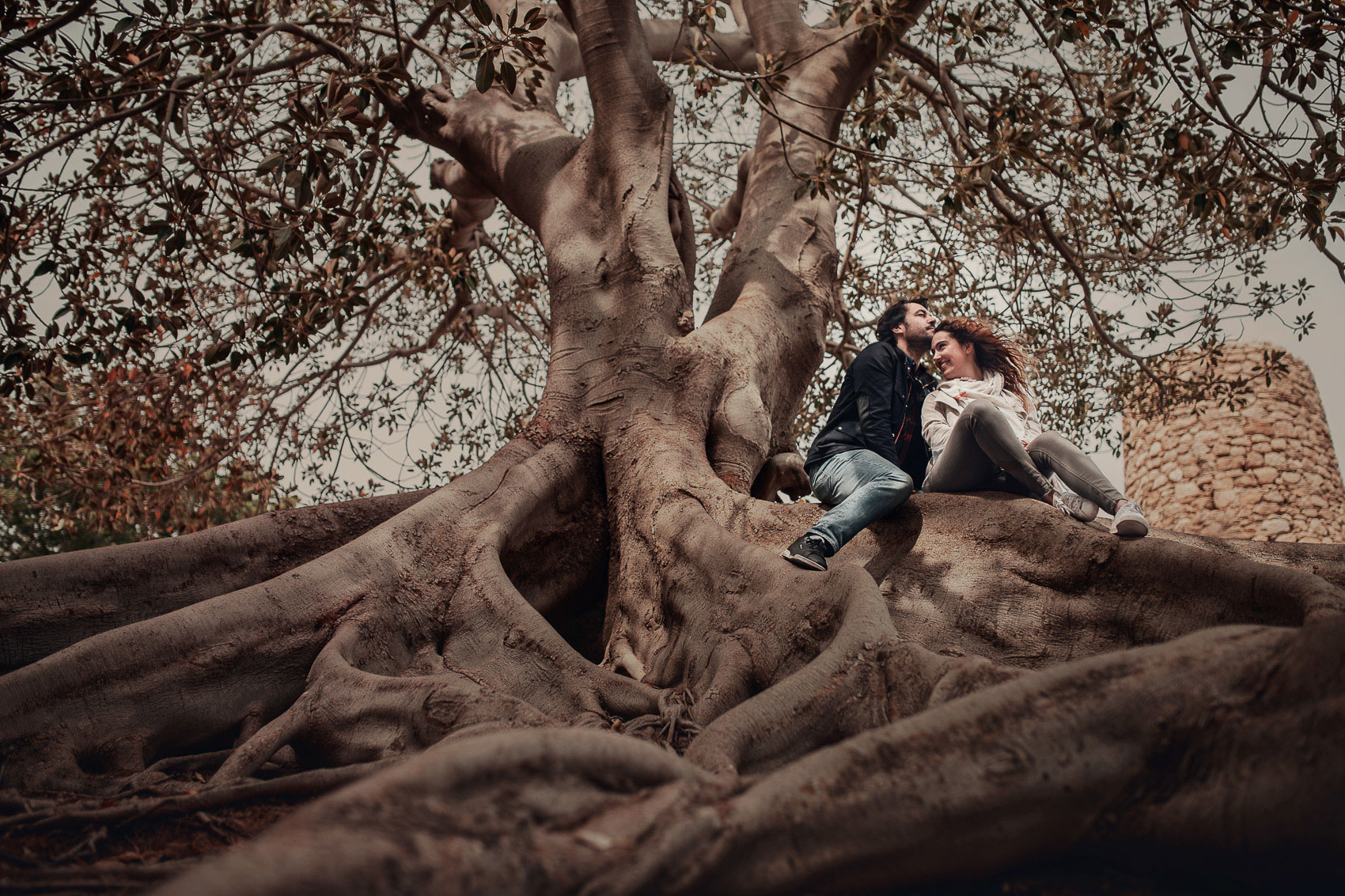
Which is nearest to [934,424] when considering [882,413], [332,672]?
[882,413]

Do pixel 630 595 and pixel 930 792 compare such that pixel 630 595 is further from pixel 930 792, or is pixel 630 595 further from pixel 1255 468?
pixel 1255 468

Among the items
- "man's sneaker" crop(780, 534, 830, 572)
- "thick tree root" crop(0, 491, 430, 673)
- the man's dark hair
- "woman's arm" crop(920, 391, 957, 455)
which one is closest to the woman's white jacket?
"woman's arm" crop(920, 391, 957, 455)

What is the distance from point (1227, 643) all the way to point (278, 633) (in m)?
3.32

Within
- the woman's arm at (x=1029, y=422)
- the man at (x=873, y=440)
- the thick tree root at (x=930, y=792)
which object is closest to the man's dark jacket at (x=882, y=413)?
the man at (x=873, y=440)

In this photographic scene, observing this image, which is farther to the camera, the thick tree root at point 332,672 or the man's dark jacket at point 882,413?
the man's dark jacket at point 882,413

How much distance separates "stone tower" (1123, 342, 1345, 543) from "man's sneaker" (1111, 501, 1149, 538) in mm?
10610

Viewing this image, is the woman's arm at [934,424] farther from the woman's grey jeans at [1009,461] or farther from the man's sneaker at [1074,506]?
the man's sneaker at [1074,506]

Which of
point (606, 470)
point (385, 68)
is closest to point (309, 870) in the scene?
point (606, 470)

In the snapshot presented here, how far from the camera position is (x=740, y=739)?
91.1 inches

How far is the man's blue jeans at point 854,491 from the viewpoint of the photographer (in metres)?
3.65

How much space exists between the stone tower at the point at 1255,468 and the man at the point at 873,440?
31.5 ft

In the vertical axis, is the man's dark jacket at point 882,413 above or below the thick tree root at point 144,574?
above

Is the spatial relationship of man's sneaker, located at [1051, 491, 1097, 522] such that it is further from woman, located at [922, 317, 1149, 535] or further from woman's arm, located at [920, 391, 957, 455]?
woman's arm, located at [920, 391, 957, 455]

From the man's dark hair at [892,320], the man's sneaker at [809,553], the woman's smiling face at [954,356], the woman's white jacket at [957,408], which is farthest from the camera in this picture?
the man's dark hair at [892,320]
